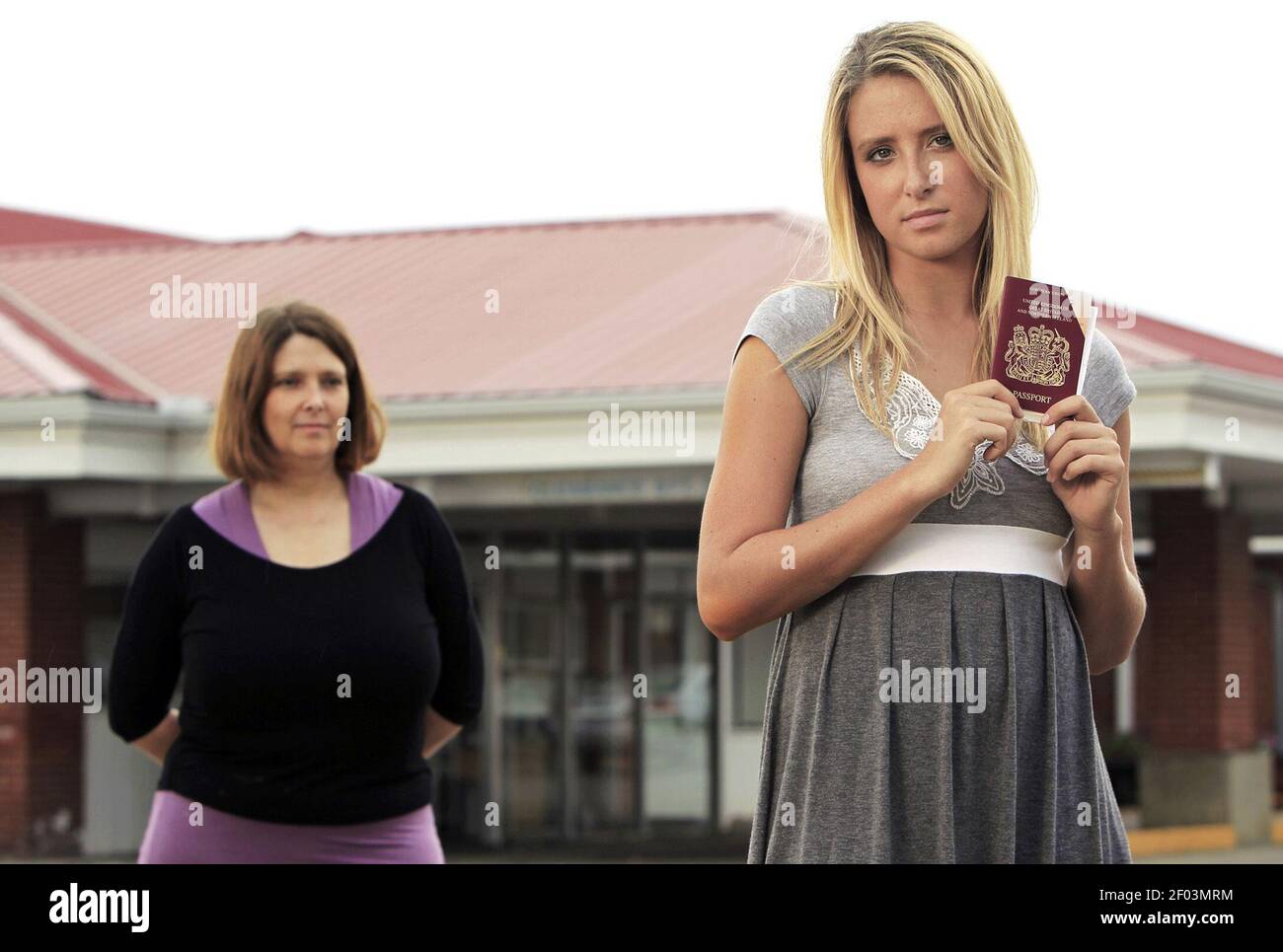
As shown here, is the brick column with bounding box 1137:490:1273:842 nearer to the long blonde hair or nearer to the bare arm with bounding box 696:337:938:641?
the long blonde hair

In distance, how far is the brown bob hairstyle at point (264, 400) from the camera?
361 cm

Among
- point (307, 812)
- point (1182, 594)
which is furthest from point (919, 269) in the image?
point (1182, 594)

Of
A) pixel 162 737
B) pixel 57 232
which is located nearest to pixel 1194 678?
pixel 57 232

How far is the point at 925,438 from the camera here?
7.18ft

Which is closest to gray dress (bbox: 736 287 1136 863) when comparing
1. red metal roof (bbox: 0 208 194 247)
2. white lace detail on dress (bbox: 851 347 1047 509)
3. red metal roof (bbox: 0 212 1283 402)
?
white lace detail on dress (bbox: 851 347 1047 509)

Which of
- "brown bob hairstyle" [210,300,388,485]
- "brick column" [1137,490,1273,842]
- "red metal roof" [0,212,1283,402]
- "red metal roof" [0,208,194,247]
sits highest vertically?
"red metal roof" [0,208,194,247]

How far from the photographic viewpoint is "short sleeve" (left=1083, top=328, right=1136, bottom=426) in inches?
93.5

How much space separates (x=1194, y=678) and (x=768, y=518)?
14789 mm

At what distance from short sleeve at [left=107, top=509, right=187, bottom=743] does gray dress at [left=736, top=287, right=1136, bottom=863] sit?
167 centimetres

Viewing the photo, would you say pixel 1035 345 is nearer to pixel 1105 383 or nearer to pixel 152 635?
pixel 1105 383

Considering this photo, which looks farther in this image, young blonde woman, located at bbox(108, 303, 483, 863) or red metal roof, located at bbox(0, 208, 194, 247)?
red metal roof, located at bbox(0, 208, 194, 247)

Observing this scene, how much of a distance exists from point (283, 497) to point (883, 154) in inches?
68.7

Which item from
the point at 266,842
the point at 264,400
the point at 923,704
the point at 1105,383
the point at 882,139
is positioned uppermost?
the point at 882,139

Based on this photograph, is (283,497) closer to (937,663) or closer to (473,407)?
(937,663)
